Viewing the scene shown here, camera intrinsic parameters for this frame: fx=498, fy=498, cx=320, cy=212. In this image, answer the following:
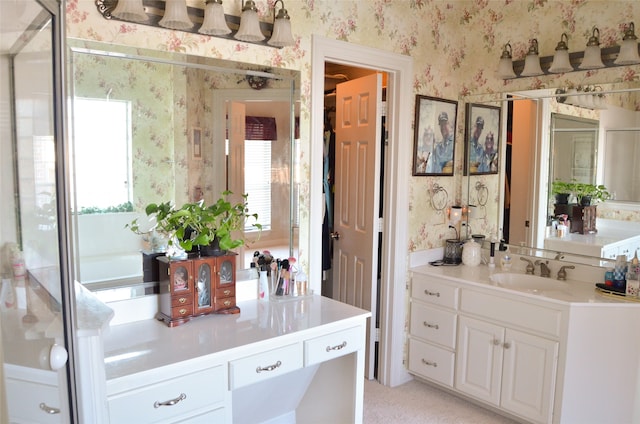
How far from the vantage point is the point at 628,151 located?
275 centimetres

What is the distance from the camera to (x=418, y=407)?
3074 millimetres

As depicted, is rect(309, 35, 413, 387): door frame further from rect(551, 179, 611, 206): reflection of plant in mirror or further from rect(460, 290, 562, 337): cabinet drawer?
rect(551, 179, 611, 206): reflection of plant in mirror

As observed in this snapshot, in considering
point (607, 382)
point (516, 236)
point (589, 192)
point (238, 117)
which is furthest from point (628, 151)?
point (238, 117)

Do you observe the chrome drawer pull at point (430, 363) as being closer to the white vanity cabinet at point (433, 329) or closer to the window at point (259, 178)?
the white vanity cabinet at point (433, 329)

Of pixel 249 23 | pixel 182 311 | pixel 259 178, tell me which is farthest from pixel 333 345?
pixel 249 23

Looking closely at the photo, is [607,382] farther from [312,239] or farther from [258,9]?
[258,9]

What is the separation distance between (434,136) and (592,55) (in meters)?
1.02

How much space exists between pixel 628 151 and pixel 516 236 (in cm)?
83

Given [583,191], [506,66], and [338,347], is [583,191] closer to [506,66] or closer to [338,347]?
[506,66]

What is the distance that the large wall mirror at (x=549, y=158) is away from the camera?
9.05 feet

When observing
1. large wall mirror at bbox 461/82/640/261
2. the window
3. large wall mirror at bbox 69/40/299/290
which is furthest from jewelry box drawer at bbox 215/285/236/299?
large wall mirror at bbox 461/82/640/261

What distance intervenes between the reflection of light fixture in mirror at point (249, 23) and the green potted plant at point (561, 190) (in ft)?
6.58

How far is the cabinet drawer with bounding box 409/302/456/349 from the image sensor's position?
312cm

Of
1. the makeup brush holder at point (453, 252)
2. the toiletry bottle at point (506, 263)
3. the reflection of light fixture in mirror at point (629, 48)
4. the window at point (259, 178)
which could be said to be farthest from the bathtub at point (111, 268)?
the reflection of light fixture in mirror at point (629, 48)
